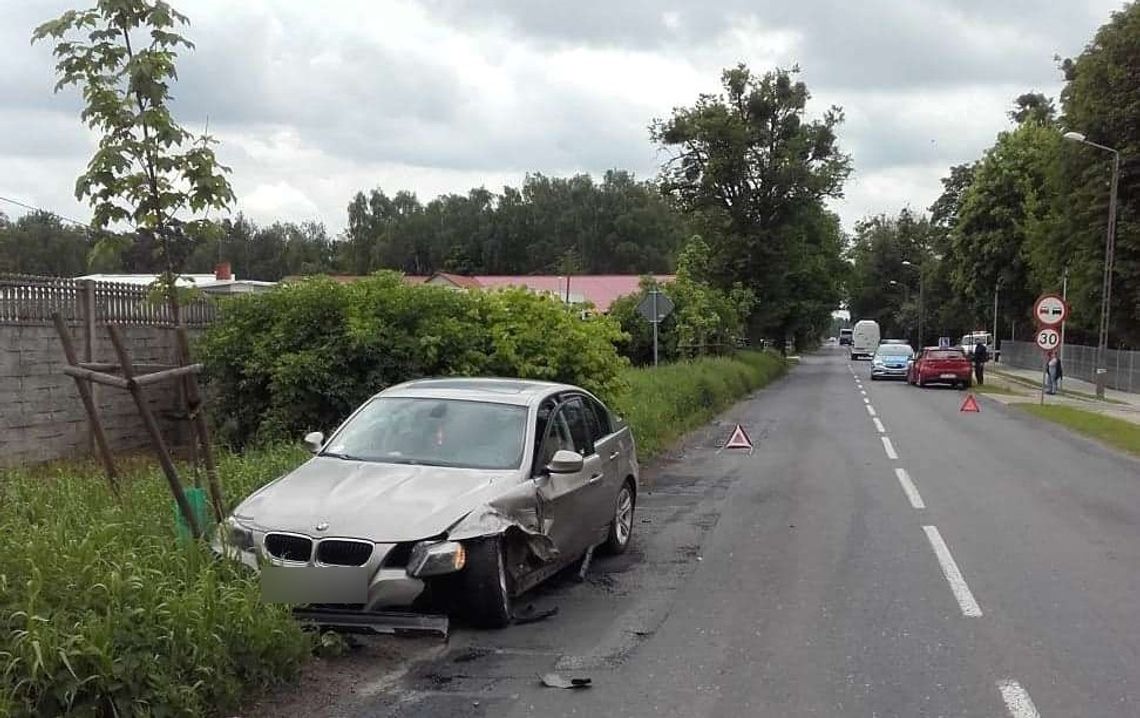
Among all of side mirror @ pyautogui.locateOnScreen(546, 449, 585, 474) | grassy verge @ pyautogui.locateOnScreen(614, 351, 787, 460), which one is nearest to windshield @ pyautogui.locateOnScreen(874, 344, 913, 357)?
grassy verge @ pyautogui.locateOnScreen(614, 351, 787, 460)

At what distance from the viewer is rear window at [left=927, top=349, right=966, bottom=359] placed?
38562mm

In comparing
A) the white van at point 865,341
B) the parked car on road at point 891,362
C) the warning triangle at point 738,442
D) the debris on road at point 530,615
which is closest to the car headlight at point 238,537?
the debris on road at point 530,615

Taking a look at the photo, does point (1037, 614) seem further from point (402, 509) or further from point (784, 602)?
point (402, 509)

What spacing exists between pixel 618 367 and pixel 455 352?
10.0 ft

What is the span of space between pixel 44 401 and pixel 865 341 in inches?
Answer: 3074

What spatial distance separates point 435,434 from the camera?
7.49 metres

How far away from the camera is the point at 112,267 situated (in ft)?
23.6

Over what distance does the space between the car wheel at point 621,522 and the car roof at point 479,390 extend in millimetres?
1175

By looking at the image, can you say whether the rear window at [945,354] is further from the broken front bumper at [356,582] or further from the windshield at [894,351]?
the broken front bumper at [356,582]

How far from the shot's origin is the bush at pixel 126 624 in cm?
447

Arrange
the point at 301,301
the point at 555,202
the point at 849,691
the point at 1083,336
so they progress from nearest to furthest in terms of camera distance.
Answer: the point at 849,691 < the point at 301,301 < the point at 1083,336 < the point at 555,202

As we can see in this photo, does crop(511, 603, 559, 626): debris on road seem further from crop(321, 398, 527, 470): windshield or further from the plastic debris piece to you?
the plastic debris piece

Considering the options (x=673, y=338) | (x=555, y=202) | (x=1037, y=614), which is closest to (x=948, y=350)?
(x=673, y=338)

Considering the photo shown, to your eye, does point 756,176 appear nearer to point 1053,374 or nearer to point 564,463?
point 1053,374
